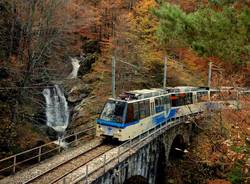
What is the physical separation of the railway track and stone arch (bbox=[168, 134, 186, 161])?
11.4 meters

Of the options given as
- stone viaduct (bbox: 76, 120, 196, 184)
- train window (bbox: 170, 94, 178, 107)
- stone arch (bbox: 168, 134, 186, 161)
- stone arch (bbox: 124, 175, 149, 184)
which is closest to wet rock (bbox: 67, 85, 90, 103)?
train window (bbox: 170, 94, 178, 107)

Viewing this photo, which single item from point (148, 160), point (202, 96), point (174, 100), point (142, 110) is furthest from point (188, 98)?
point (148, 160)

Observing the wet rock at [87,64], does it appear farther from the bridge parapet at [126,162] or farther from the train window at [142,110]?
the train window at [142,110]

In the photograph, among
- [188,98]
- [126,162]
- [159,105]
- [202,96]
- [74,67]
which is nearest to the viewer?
[126,162]

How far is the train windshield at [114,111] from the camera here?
20062mm

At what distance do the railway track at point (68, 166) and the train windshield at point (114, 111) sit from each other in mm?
1647

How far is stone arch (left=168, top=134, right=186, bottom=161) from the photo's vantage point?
30.1m

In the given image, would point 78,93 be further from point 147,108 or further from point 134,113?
point 134,113

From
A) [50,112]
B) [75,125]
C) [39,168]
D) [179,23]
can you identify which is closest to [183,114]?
[75,125]

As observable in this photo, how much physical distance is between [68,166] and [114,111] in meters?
5.25

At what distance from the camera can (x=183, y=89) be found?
101 ft

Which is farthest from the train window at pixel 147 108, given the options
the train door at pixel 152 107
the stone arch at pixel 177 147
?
Result: the stone arch at pixel 177 147

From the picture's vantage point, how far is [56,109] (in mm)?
33656

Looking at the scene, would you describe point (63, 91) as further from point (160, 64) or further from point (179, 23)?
point (179, 23)
